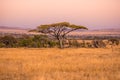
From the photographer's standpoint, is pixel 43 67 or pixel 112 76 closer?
pixel 112 76

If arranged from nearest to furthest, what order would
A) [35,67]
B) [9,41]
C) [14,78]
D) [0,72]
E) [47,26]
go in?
1. [14,78]
2. [0,72]
3. [35,67]
4. [47,26]
5. [9,41]

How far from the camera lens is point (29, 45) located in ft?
137

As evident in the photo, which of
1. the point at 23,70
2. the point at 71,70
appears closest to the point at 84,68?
the point at 71,70

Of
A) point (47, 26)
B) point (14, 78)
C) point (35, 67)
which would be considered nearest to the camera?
point (14, 78)

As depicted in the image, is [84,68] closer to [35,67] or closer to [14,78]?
[35,67]

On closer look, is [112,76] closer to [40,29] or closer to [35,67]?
[35,67]

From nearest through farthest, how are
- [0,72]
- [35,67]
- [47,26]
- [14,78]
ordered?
[14,78]
[0,72]
[35,67]
[47,26]

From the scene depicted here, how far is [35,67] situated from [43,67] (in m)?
0.37

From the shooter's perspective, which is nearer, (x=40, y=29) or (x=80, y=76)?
(x=80, y=76)

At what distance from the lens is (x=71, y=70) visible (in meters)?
12.0

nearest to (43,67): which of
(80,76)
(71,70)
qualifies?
(71,70)

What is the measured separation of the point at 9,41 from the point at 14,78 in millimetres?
34241

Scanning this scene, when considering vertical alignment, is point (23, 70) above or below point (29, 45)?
above

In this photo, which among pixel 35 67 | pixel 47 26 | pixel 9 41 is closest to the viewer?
pixel 35 67
